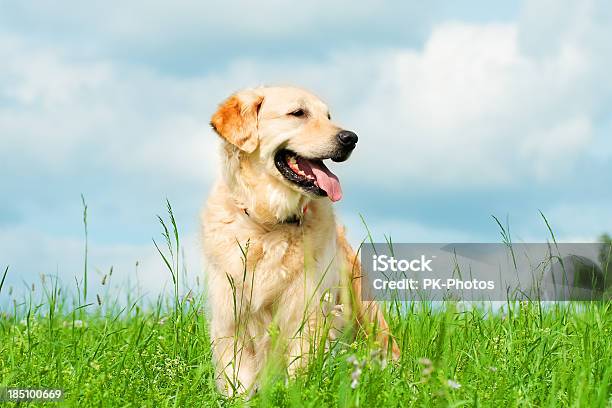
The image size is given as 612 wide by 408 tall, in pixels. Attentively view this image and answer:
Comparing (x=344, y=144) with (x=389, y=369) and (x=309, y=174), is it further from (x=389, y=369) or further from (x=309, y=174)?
(x=389, y=369)

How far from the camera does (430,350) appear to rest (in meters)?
4.13

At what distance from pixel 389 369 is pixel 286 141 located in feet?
5.85

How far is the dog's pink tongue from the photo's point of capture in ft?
15.4

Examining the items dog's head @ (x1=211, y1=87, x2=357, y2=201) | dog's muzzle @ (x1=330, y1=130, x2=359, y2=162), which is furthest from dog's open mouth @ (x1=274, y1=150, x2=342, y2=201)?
dog's muzzle @ (x1=330, y1=130, x2=359, y2=162)

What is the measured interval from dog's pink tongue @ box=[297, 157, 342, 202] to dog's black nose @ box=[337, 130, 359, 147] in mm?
198

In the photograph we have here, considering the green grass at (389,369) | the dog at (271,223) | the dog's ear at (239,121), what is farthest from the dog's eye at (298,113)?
the green grass at (389,369)

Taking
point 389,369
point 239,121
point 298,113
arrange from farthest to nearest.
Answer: point 298,113 < point 239,121 < point 389,369

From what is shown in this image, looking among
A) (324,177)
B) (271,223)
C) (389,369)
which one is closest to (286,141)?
(324,177)

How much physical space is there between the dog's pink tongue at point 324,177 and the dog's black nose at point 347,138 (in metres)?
0.20

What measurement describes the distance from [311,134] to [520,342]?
175 cm

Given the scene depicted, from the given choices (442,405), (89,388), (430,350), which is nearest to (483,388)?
(430,350)

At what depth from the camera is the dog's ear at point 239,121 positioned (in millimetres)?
4656

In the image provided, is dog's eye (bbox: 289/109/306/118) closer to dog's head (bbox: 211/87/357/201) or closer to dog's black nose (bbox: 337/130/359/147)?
dog's head (bbox: 211/87/357/201)

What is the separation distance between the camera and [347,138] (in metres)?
4.74
